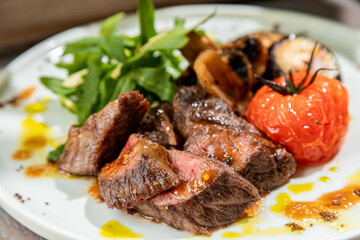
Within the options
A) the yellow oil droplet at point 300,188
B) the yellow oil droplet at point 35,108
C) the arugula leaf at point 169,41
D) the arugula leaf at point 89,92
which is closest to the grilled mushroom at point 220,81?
the arugula leaf at point 169,41

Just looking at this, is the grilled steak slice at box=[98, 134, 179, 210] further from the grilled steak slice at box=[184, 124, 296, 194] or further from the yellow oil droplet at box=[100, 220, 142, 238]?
the grilled steak slice at box=[184, 124, 296, 194]

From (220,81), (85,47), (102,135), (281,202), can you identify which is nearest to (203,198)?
(281,202)

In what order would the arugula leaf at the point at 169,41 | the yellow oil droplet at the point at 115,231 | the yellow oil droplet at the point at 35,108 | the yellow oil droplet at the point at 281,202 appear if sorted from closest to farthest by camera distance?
the yellow oil droplet at the point at 115,231
the yellow oil droplet at the point at 281,202
the arugula leaf at the point at 169,41
the yellow oil droplet at the point at 35,108

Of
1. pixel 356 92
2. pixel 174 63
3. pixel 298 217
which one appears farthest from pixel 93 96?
pixel 356 92

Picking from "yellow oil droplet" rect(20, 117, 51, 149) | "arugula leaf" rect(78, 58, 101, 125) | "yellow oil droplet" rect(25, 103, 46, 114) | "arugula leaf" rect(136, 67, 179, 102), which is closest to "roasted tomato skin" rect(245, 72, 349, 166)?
"arugula leaf" rect(136, 67, 179, 102)

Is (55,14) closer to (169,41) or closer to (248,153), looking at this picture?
(169,41)

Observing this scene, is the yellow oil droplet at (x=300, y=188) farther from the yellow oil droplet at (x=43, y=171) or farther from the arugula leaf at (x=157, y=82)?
the yellow oil droplet at (x=43, y=171)
